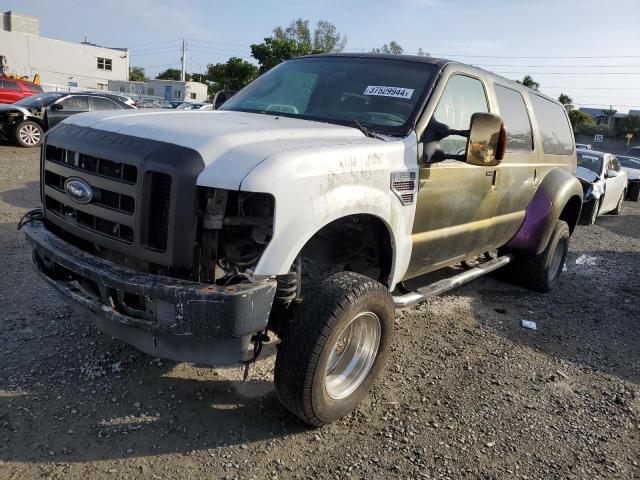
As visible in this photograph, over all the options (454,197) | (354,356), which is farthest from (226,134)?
(454,197)

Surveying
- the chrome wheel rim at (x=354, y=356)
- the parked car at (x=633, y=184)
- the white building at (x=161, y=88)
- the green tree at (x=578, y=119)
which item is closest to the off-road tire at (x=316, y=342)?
the chrome wheel rim at (x=354, y=356)

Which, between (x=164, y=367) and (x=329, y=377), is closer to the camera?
(x=329, y=377)

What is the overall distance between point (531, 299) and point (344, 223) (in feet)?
11.0

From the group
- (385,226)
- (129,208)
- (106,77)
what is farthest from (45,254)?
(106,77)

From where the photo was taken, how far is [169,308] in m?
2.36

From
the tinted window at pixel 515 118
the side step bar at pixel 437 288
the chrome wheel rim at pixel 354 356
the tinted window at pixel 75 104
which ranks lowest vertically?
the chrome wheel rim at pixel 354 356

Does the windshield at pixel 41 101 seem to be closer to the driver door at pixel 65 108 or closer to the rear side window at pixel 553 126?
the driver door at pixel 65 108

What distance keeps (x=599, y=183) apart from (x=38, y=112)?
515 inches

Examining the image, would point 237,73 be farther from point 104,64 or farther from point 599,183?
point 599,183

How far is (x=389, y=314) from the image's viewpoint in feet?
10.1

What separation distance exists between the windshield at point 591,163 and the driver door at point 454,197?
8.42 metres

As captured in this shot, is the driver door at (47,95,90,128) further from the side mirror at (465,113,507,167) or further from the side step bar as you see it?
the side mirror at (465,113,507,167)

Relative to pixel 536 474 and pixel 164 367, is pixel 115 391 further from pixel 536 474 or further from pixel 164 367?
pixel 536 474

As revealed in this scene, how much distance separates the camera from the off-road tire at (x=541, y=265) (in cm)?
552
